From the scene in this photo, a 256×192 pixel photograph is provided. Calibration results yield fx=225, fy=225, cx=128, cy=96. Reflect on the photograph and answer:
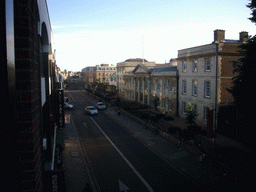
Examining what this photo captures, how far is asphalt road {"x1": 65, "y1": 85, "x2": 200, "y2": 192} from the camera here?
1464 cm

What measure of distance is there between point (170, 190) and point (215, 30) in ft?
76.4

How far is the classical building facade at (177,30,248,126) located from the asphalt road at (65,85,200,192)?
11.2 meters

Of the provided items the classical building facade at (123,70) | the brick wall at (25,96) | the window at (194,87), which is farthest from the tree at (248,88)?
the classical building facade at (123,70)

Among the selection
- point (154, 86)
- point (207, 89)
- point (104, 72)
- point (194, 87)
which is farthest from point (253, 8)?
point (104, 72)

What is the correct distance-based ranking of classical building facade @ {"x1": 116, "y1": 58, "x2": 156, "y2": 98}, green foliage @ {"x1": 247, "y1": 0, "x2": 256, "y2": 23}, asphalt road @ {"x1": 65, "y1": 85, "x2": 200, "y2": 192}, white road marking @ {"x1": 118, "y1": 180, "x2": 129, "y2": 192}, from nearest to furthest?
white road marking @ {"x1": 118, "y1": 180, "x2": 129, "y2": 192} → asphalt road @ {"x1": 65, "y1": 85, "x2": 200, "y2": 192} → green foliage @ {"x1": 247, "y1": 0, "x2": 256, "y2": 23} → classical building facade @ {"x1": 116, "y1": 58, "x2": 156, "y2": 98}

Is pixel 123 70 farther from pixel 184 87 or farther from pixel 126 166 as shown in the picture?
pixel 126 166

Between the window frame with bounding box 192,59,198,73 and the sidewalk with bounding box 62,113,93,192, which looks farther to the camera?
the window frame with bounding box 192,59,198,73

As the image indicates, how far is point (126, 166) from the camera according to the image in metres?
17.9

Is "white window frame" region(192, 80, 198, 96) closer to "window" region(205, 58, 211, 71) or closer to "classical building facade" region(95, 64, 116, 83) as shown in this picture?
"window" region(205, 58, 211, 71)

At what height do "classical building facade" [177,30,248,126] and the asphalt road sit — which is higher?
"classical building facade" [177,30,248,126]

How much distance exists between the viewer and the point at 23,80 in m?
2.91

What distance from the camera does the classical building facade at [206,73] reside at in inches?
1077

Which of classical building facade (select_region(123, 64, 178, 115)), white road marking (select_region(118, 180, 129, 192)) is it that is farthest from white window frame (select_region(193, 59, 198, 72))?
white road marking (select_region(118, 180, 129, 192))

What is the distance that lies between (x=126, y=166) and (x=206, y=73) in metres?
18.0
